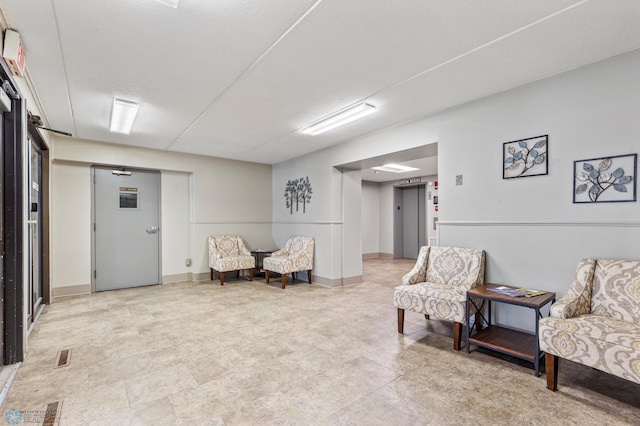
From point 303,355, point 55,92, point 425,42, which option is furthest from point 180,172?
point 425,42

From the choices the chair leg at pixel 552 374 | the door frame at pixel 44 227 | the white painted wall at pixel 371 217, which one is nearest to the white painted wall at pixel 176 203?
the door frame at pixel 44 227

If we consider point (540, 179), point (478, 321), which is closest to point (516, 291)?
point (478, 321)

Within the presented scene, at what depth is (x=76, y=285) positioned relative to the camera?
4.89 m

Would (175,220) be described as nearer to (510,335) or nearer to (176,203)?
(176,203)

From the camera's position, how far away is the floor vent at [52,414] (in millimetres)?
1795

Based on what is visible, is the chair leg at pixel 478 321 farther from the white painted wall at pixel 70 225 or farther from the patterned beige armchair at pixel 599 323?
the white painted wall at pixel 70 225

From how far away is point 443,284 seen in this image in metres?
3.25

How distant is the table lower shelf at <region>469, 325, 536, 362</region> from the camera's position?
96.0 inches

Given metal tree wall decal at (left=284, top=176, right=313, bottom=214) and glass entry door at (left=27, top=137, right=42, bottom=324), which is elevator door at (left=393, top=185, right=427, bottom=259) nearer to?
metal tree wall decal at (left=284, top=176, right=313, bottom=214)

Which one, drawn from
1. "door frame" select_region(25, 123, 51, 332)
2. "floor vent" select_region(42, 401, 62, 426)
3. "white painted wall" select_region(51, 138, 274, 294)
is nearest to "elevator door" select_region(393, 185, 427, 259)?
"white painted wall" select_region(51, 138, 274, 294)

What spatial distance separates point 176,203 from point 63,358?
3660mm

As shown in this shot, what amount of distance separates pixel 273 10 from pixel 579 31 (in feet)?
6.88

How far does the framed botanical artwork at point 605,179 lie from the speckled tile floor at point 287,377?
1.38m

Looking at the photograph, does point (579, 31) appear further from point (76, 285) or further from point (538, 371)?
point (76, 285)
